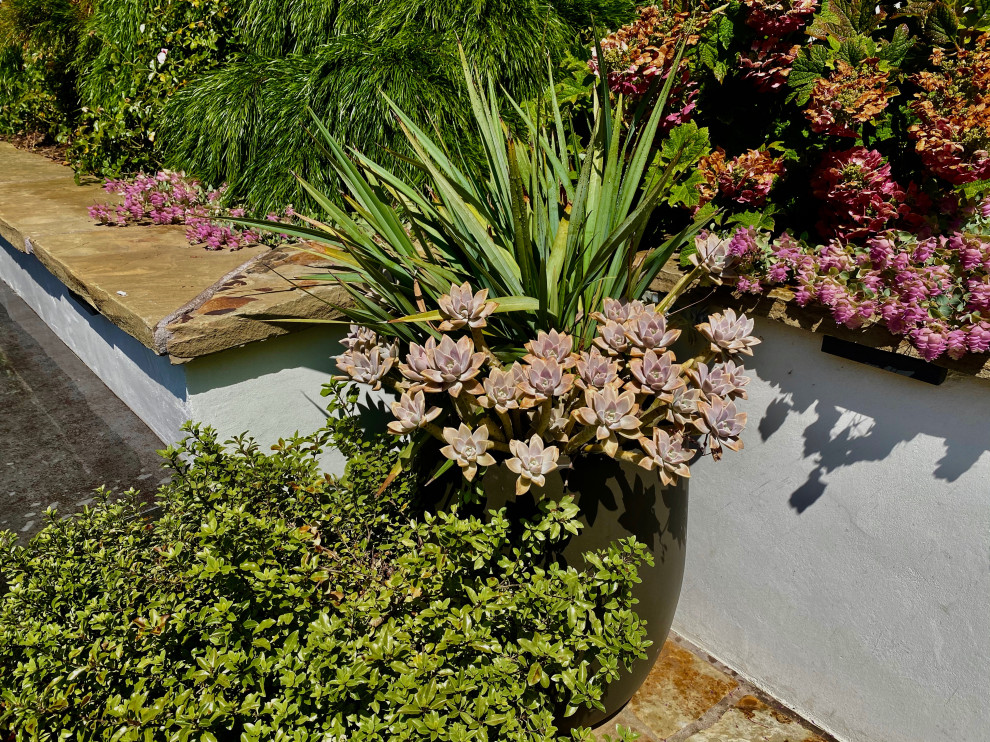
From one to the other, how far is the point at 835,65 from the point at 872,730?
1.78 metres

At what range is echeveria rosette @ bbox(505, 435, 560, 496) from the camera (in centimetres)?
153

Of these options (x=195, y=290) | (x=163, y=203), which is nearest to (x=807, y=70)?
(x=195, y=290)

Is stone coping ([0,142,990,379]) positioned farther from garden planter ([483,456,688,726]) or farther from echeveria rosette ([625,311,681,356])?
garden planter ([483,456,688,726])

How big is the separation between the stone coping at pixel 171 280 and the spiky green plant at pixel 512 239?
28 cm

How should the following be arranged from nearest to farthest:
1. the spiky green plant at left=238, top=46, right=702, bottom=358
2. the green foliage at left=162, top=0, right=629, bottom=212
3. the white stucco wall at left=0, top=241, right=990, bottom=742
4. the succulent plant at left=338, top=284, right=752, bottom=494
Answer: the succulent plant at left=338, top=284, right=752, bottom=494
the white stucco wall at left=0, top=241, right=990, bottom=742
the spiky green plant at left=238, top=46, right=702, bottom=358
the green foliage at left=162, top=0, right=629, bottom=212

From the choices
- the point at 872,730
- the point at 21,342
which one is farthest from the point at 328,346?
the point at 21,342

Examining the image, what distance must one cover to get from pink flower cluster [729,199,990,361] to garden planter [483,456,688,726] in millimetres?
601

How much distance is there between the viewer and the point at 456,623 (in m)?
1.55

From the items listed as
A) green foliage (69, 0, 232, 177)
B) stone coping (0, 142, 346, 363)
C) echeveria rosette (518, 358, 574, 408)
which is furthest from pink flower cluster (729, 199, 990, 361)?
green foliage (69, 0, 232, 177)

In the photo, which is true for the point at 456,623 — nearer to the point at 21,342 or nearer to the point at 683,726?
the point at 683,726

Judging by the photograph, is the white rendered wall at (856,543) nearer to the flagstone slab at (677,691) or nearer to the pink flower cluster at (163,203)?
the flagstone slab at (677,691)

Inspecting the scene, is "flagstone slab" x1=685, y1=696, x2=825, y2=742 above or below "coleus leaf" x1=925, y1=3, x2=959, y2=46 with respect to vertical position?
below

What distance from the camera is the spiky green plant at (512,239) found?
6.14 feet

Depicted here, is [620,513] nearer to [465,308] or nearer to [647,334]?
[647,334]
